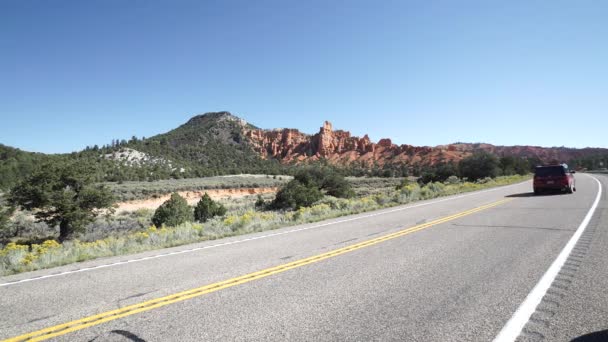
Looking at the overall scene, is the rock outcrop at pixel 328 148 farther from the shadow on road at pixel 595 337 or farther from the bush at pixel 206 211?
the shadow on road at pixel 595 337

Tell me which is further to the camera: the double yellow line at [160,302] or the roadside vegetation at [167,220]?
the roadside vegetation at [167,220]

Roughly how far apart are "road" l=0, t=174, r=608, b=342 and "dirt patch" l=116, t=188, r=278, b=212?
4122 centimetres

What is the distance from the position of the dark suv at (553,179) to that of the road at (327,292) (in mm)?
14417

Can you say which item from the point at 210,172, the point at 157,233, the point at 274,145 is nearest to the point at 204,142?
the point at 210,172

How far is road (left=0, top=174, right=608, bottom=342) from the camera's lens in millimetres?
3633

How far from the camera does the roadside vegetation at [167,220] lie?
29.3 ft

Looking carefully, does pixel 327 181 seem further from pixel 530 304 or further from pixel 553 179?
pixel 530 304

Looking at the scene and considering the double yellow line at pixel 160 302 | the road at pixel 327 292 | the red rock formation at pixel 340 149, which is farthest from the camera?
the red rock formation at pixel 340 149

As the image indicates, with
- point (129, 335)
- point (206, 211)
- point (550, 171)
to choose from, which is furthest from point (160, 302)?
point (206, 211)

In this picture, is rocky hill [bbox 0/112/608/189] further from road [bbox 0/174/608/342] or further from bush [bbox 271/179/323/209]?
road [bbox 0/174/608/342]

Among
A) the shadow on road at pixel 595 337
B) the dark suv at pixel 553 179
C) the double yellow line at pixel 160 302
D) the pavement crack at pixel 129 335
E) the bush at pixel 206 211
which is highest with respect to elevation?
the dark suv at pixel 553 179

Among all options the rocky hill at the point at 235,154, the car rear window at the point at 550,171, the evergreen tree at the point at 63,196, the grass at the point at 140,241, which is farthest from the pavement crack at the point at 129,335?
the rocky hill at the point at 235,154

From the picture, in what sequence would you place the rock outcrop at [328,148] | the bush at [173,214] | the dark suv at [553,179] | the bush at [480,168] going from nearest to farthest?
1. the dark suv at [553,179]
2. the bush at [173,214]
3. the bush at [480,168]
4. the rock outcrop at [328,148]

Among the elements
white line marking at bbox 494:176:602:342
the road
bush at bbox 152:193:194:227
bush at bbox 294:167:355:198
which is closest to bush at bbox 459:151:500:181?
bush at bbox 294:167:355:198
